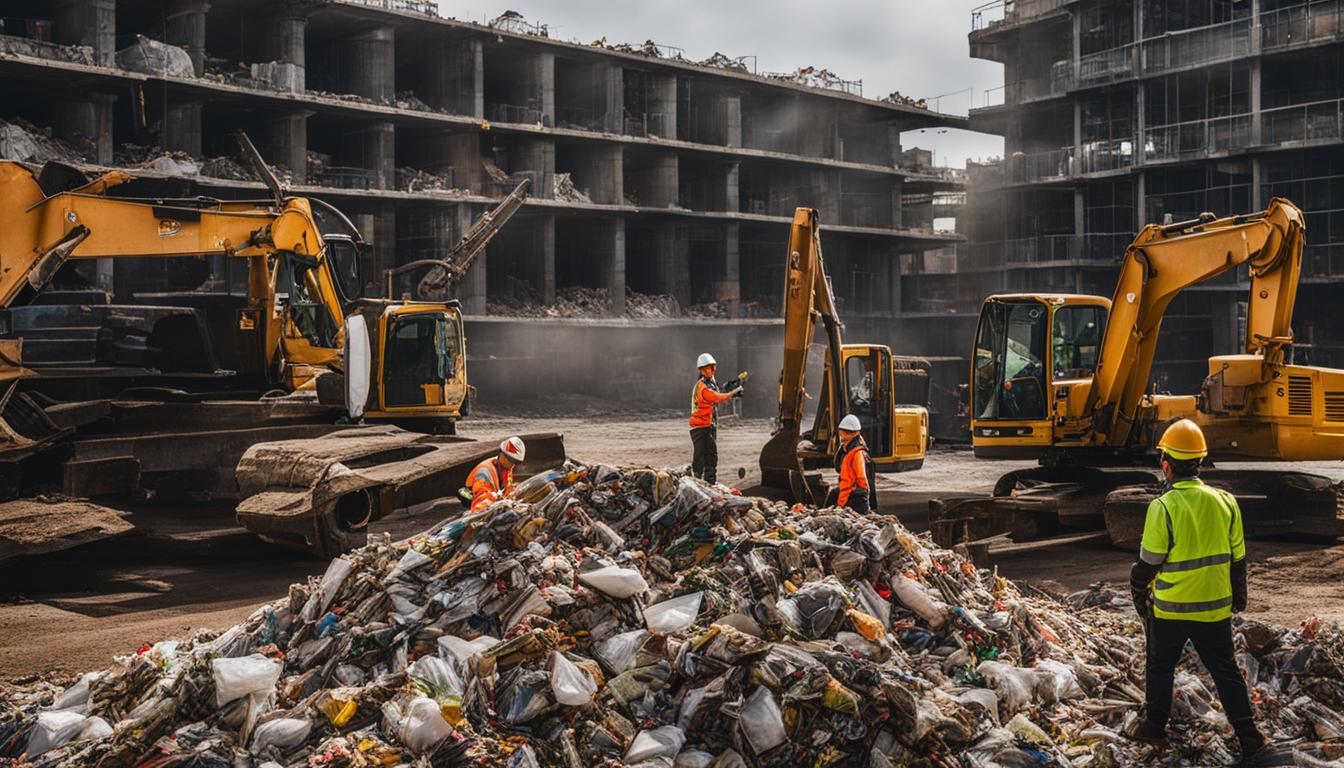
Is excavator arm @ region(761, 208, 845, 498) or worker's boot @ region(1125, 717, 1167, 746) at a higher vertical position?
excavator arm @ region(761, 208, 845, 498)

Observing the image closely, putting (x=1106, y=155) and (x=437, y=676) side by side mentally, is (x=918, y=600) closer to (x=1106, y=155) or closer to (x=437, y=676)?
(x=437, y=676)

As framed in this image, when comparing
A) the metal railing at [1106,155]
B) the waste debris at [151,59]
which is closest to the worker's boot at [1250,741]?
the waste debris at [151,59]

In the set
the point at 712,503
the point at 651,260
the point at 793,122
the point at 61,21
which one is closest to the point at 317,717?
the point at 712,503

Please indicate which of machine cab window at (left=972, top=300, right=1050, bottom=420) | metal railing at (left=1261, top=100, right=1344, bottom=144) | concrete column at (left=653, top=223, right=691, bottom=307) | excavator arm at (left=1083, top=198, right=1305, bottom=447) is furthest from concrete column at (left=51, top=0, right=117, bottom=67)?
metal railing at (left=1261, top=100, right=1344, bottom=144)

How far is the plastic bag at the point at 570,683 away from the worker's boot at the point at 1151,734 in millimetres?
3238

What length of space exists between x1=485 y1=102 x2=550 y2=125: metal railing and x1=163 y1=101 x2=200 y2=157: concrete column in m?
10.8

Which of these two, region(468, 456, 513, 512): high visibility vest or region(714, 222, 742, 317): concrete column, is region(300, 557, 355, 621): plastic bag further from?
region(714, 222, 742, 317): concrete column

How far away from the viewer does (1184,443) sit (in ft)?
23.5

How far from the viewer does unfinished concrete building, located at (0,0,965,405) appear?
115ft

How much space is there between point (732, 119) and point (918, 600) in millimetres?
44618

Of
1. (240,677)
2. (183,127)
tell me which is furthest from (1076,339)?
(183,127)

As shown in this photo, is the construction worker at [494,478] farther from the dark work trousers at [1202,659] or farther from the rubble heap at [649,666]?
the dark work trousers at [1202,659]

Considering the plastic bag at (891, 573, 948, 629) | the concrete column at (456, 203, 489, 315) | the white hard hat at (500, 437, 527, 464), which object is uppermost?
the concrete column at (456, 203, 489, 315)

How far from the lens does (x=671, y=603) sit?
7.51m
